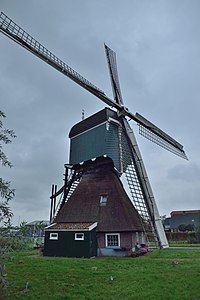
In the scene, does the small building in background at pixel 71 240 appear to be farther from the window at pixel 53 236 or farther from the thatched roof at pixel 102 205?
the thatched roof at pixel 102 205

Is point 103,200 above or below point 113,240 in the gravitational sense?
above

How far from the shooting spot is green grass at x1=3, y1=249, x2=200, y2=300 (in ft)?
28.4

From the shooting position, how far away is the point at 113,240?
710 inches

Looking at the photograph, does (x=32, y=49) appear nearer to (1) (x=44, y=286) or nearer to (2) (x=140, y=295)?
(1) (x=44, y=286)

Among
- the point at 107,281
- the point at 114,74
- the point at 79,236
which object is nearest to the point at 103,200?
the point at 79,236

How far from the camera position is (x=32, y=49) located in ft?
56.0

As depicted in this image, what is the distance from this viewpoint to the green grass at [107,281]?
28.4 ft

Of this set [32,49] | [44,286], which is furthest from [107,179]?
[44,286]

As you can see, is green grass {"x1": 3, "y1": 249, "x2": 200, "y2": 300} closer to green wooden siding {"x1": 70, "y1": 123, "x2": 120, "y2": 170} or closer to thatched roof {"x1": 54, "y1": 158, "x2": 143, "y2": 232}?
thatched roof {"x1": 54, "y1": 158, "x2": 143, "y2": 232}

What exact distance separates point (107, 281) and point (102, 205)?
959 centimetres

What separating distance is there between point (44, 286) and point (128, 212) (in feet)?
32.7

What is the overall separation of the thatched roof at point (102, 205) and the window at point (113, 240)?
1.52 ft

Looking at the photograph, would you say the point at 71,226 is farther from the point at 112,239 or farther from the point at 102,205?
the point at 112,239

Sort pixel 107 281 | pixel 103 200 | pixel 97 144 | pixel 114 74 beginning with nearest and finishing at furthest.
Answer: pixel 107 281
pixel 103 200
pixel 97 144
pixel 114 74
